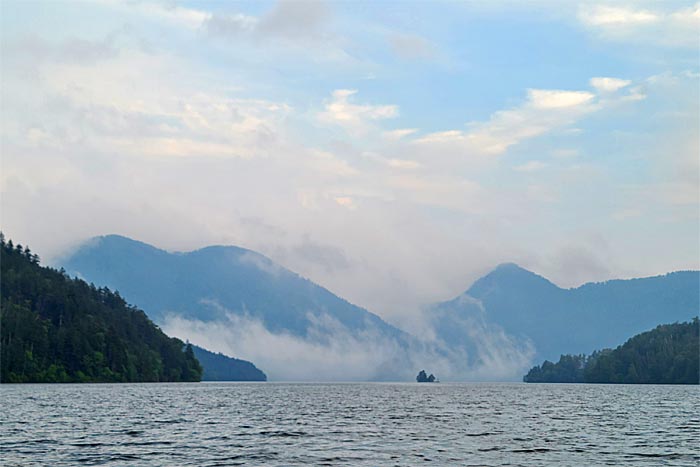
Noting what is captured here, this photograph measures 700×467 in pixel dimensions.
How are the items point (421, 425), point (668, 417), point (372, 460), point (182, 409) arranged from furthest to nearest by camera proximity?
point (182, 409)
point (668, 417)
point (421, 425)
point (372, 460)

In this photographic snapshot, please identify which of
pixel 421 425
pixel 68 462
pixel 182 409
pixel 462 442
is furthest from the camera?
pixel 182 409

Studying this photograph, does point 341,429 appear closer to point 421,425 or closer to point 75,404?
point 421,425

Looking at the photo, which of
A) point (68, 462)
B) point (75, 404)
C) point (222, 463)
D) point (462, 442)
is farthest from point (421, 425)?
point (75, 404)

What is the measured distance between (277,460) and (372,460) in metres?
7.63

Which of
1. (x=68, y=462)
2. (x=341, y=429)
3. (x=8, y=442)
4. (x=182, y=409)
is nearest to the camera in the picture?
(x=68, y=462)

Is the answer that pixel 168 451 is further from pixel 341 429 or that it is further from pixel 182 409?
pixel 182 409

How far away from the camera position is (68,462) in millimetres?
61719

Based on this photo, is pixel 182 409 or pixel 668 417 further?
pixel 182 409

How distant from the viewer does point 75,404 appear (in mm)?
138000

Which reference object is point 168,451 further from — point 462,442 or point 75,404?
point 75,404

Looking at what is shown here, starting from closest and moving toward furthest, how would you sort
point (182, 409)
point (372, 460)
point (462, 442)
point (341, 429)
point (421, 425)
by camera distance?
1. point (372, 460)
2. point (462, 442)
3. point (341, 429)
4. point (421, 425)
5. point (182, 409)

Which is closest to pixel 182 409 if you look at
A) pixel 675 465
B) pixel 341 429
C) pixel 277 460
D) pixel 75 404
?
pixel 75 404

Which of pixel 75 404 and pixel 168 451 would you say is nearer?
pixel 168 451

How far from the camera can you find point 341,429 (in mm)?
95438
